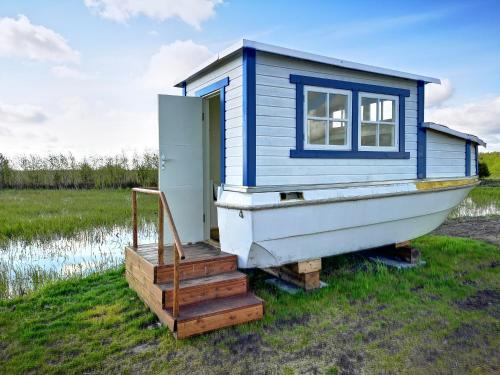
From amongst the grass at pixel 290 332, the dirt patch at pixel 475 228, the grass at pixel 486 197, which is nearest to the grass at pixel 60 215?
the grass at pixel 290 332

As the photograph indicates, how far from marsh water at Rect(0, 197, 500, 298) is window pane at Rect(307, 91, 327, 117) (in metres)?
4.32

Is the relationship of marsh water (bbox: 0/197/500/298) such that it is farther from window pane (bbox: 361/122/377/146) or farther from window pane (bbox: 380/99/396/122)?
window pane (bbox: 380/99/396/122)

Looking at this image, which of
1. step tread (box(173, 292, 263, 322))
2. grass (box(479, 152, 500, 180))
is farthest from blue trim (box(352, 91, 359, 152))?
grass (box(479, 152, 500, 180))

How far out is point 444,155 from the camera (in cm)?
655

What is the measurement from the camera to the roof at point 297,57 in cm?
436

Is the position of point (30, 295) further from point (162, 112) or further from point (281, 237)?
point (281, 237)

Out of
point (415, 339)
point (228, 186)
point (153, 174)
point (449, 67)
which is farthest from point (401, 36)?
point (153, 174)

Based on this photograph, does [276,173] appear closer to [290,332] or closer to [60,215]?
[290,332]

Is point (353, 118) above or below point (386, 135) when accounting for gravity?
above

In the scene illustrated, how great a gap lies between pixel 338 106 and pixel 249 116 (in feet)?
5.23

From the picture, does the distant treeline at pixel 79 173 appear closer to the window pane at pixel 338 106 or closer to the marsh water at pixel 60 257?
the marsh water at pixel 60 257

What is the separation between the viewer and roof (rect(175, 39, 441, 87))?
14.3 feet

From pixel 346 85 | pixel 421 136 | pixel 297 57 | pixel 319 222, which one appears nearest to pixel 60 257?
pixel 319 222

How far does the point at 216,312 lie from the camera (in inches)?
150
